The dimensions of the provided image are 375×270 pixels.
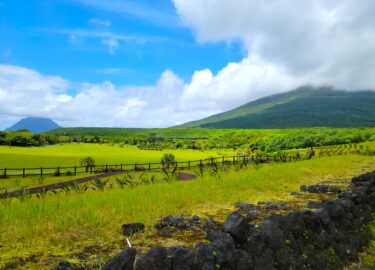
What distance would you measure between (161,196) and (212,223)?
3984 mm

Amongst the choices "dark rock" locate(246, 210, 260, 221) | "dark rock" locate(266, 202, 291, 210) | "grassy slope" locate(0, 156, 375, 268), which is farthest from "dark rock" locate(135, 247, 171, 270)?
"dark rock" locate(266, 202, 291, 210)

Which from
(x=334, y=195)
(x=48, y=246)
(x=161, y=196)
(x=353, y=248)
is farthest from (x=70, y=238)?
(x=334, y=195)

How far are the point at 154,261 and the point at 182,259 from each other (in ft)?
1.25

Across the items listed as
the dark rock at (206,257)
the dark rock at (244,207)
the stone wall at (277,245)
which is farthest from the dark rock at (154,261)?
the dark rock at (244,207)

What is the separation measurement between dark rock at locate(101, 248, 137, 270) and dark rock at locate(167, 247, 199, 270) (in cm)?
50

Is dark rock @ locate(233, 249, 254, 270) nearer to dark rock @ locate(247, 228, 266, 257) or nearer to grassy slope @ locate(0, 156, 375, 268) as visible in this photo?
dark rock @ locate(247, 228, 266, 257)

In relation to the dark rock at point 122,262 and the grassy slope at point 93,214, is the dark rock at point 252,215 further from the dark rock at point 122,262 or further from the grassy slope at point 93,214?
the dark rock at point 122,262

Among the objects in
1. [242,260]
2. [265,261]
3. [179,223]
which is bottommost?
[265,261]

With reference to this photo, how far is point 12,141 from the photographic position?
4958 inches

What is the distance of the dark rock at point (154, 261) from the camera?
11.9ft

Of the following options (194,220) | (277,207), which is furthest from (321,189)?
(194,220)

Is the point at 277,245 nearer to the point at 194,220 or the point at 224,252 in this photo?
the point at 224,252

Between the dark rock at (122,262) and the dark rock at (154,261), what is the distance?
107mm

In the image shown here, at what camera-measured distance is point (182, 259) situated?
391 cm
